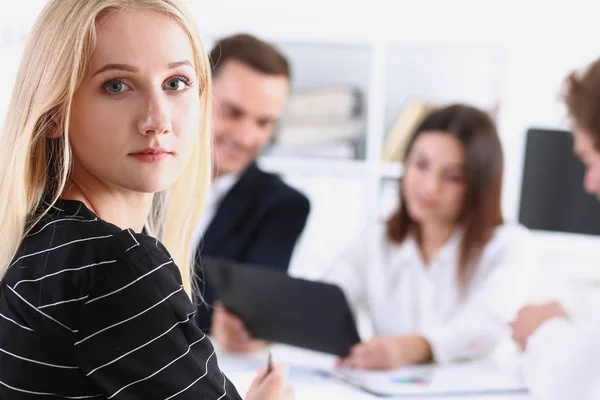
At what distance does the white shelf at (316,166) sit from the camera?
338 centimetres

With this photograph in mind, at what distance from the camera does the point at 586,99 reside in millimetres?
1582

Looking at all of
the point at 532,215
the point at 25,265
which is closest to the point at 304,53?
the point at 532,215

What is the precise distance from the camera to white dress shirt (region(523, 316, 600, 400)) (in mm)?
1474

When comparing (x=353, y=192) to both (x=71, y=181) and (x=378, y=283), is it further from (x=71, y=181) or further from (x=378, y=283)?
(x=71, y=181)

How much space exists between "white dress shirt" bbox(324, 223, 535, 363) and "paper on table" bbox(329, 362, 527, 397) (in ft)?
0.53

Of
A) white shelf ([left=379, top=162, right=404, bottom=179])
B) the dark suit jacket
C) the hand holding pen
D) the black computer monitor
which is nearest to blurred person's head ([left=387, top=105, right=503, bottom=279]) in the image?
the dark suit jacket

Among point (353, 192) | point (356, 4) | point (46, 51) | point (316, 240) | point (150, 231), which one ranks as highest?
point (356, 4)

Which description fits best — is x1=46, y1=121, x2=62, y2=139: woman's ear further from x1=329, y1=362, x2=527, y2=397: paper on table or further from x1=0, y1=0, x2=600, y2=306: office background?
x1=0, y1=0, x2=600, y2=306: office background

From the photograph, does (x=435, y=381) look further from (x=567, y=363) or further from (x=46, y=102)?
(x=46, y=102)

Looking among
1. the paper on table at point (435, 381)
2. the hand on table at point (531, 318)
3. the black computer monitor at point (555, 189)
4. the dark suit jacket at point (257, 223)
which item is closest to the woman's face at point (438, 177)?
the dark suit jacket at point (257, 223)

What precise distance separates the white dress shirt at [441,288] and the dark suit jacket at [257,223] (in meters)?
0.20

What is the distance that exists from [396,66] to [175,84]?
2639mm

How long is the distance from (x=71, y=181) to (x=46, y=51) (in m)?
0.14

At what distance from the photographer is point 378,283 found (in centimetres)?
241
